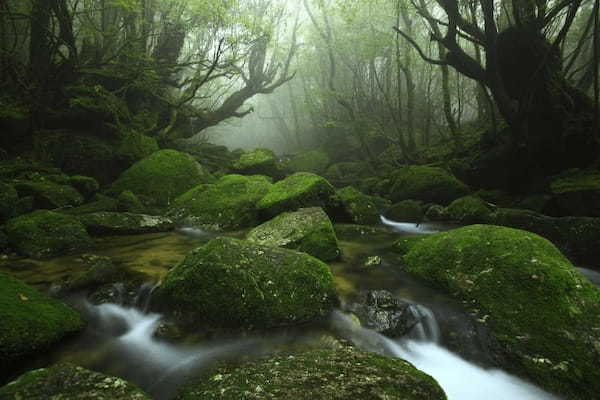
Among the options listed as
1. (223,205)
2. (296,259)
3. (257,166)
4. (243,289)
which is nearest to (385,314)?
(296,259)

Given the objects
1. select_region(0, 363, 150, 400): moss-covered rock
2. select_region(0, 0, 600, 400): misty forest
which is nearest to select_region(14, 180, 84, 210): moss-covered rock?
select_region(0, 0, 600, 400): misty forest

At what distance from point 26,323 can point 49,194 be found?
552cm

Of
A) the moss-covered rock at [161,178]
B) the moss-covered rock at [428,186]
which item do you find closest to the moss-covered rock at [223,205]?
the moss-covered rock at [161,178]

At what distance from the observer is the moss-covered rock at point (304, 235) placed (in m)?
4.93

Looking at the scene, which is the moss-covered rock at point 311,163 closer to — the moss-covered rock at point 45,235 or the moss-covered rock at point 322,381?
the moss-covered rock at point 45,235

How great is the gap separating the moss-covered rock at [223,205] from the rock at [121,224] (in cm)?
87

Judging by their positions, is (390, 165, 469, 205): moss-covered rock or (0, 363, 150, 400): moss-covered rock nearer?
(0, 363, 150, 400): moss-covered rock

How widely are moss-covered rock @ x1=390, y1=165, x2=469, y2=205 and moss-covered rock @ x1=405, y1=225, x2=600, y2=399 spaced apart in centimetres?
535

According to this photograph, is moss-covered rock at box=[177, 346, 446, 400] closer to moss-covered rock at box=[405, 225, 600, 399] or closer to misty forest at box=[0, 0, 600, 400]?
misty forest at box=[0, 0, 600, 400]

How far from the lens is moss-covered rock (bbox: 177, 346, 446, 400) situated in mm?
2035

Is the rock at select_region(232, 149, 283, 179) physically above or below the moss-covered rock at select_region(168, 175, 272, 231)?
above

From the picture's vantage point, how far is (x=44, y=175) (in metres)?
7.84

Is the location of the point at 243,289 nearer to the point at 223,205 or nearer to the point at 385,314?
the point at 385,314

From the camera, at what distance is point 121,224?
6090 millimetres
